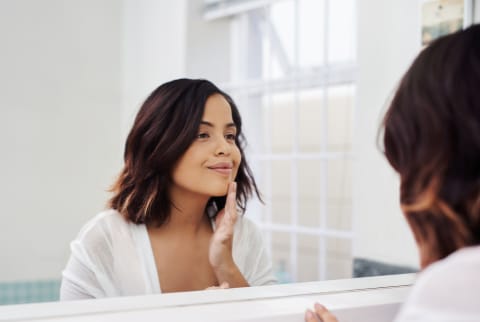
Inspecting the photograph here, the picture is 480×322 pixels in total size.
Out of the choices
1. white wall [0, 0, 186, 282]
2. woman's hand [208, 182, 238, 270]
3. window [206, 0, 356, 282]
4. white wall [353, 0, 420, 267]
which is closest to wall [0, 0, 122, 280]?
white wall [0, 0, 186, 282]

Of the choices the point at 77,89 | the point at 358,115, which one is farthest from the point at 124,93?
the point at 358,115

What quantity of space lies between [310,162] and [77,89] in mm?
1220

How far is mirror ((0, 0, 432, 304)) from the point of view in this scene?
2508 mm

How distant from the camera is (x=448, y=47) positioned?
0.65m

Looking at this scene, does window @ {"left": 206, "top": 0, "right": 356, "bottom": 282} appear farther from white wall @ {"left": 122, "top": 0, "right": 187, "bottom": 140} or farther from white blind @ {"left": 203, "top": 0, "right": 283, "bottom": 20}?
white wall @ {"left": 122, "top": 0, "right": 187, "bottom": 140}

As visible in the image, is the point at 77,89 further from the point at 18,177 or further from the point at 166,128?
the point at 166,128

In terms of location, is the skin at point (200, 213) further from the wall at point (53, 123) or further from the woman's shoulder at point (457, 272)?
the wall at point (53, 123)

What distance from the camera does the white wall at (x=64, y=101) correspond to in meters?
2.79

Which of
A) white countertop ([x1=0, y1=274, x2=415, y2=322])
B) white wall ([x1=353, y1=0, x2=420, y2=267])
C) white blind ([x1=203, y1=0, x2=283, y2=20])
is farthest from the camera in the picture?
white blind ([x1=203, y1=0, x2=283, y2=20])

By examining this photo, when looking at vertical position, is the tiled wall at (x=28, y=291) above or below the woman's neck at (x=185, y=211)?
below

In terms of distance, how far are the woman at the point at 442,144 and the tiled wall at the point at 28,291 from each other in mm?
2456

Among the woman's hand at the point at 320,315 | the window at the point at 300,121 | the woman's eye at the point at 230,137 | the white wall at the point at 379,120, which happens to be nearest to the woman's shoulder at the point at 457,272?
the woman's hand at the point at 320,315

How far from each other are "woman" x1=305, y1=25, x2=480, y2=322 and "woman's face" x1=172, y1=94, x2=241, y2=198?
2.12 feet

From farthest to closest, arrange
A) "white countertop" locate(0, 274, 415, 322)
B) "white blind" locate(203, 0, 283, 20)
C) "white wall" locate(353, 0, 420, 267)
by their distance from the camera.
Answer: "white blind" locate(203, 0, 283, 20) < "white wall" locate(353, 0, 420, 267) < "white countertop" locate(0, 274, 415, 322)
